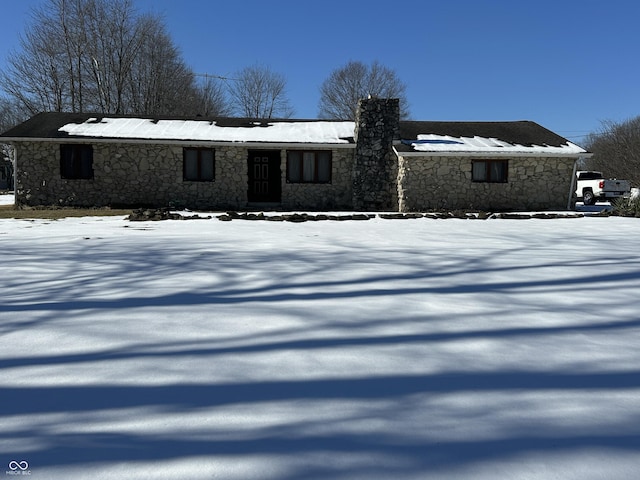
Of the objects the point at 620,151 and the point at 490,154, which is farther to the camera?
the point at 620,151

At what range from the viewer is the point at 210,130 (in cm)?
1730

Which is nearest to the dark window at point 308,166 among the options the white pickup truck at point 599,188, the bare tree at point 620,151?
the white pickup truck at point 599,188

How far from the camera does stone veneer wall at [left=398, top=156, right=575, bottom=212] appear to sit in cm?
1573

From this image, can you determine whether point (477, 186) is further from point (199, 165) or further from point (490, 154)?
point (199, 165)

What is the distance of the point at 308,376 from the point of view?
2309 millimetres

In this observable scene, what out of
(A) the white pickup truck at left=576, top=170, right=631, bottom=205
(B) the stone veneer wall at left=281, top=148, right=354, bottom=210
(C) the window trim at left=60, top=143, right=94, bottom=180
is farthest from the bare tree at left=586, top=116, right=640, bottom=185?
(C) the window trim at left=60, top=143, right=94, bottom=180

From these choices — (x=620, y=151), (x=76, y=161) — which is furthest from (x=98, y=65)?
(x=620, y=151)

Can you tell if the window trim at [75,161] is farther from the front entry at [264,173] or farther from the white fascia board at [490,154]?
the white fascia board at [490,154]

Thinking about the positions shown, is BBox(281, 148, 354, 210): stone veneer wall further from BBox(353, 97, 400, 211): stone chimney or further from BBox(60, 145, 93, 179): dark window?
BBox(60, 145, 93, 179): dark window

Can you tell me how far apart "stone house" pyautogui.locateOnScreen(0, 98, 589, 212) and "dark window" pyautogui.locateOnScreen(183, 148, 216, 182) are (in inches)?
1.5

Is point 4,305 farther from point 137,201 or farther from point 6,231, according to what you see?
point 137,201

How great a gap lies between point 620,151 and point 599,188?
17.3 metres

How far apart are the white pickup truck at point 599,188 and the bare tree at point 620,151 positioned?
998cm

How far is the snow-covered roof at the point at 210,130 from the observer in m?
16.1
